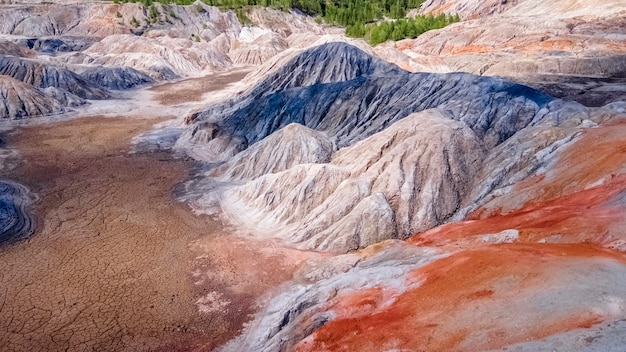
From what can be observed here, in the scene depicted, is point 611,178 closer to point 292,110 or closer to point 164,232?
point 164,232

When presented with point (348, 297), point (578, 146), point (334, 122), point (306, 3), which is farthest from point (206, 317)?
point (306, 3)

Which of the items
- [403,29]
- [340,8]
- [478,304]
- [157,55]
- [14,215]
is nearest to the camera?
[478,304]

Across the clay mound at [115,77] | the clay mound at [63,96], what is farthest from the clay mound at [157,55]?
the clay mound at [63,96]

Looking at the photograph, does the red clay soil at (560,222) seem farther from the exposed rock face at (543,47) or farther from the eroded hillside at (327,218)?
the exposed rock face at (543,47)

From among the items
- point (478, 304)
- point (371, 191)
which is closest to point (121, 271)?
point (371, 191)

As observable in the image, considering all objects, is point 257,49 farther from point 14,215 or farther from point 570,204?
point 570,204

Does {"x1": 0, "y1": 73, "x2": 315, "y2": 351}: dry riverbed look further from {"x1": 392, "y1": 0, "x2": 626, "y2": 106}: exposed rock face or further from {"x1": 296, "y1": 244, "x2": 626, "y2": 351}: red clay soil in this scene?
{"x1": 392, "y1": 0, "x2": 626, "y2": 106}: exposed rock face

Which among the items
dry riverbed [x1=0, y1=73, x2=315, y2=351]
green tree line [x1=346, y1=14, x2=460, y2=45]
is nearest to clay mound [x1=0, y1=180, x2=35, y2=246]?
dry riverbed [x1=0, y1=73, x2=315, y2=351]
